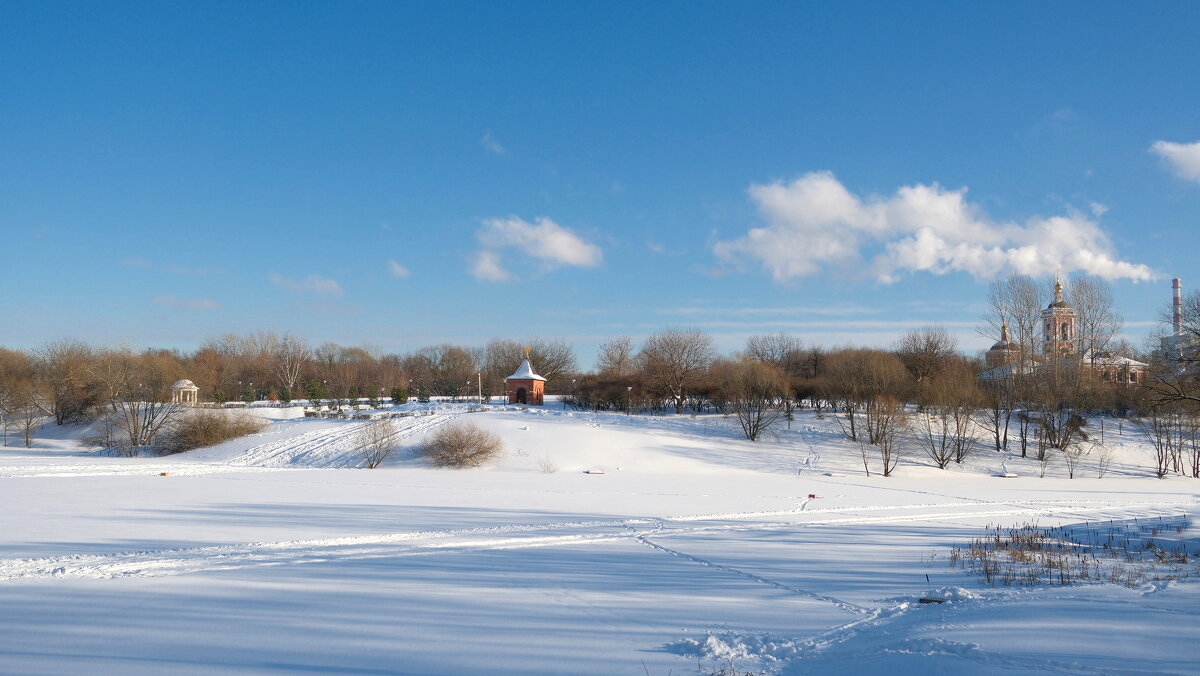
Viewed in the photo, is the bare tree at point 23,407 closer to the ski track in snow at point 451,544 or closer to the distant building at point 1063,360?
the ski track in snow at point 451,544

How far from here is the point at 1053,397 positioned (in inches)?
1750

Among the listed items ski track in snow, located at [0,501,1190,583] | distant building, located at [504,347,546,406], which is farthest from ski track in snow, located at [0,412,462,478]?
ski track in snow, located at [0,501,1190,583]

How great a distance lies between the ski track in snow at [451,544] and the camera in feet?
36.6

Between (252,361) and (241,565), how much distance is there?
8555 cm

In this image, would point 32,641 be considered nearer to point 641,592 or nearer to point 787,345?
point 641,592

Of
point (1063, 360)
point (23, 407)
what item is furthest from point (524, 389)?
point (1063, 360)

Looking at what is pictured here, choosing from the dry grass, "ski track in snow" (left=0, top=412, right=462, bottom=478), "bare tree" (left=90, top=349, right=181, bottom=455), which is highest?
"bare tree" (left=90, top=349, right=181, bottom=455)

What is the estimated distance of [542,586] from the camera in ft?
33.9

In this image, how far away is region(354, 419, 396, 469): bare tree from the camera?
36219 mm

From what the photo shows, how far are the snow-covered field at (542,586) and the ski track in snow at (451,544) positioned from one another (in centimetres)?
8

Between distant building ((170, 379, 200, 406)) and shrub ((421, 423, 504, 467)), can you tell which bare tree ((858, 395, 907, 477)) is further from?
distant building ((170, 379, 200, 406))

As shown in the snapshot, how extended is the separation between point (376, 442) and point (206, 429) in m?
12.1

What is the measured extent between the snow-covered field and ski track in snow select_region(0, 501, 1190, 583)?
0.08 metres

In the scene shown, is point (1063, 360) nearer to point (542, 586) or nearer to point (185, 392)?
point (542, 586)
